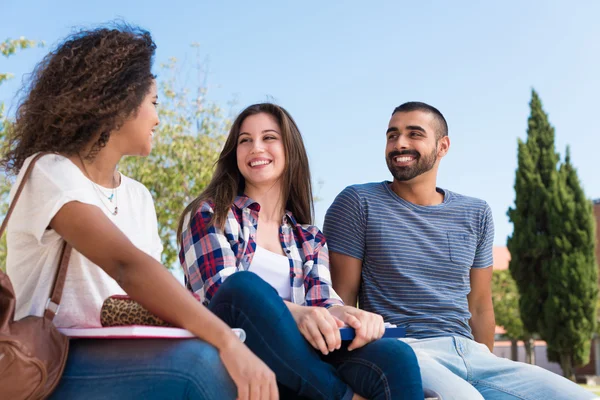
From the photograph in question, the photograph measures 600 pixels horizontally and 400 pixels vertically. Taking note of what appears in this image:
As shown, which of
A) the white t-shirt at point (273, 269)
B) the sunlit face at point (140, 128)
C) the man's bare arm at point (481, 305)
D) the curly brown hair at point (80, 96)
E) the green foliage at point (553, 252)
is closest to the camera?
the curly brown hair at point (80, 96)

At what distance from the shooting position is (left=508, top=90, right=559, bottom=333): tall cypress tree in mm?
23500

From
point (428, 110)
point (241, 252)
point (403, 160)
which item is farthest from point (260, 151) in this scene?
point (428, 110)

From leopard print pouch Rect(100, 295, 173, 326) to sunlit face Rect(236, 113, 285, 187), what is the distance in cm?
122

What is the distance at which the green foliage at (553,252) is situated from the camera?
901 inches

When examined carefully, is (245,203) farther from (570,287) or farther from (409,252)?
(570,287)

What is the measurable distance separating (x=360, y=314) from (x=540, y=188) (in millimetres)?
23269

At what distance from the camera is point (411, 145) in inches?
141

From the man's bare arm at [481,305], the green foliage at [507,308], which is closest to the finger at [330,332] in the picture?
the man's bare arm at [481,305]

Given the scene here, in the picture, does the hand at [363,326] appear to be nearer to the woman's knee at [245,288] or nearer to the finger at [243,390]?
the woman's knee at [245,288]

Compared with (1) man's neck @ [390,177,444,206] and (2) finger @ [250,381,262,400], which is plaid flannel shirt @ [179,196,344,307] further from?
(2) finger @ [250,381,262,400]

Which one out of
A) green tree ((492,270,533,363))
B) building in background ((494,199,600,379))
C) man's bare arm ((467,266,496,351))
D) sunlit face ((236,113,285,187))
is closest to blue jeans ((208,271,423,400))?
sunlit face ((236,113,285,187))

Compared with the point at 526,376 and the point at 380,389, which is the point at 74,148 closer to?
the point at 380,389

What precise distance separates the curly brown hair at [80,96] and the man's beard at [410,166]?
1.62 meters

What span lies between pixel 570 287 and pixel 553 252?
128 centimetres
